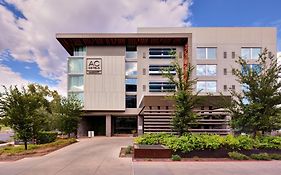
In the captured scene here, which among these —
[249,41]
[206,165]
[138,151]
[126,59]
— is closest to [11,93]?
[138,151]

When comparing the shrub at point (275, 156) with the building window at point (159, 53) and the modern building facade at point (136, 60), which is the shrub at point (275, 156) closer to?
the modern building facade at point (136, 60)

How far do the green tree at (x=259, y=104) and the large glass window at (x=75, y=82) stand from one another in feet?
86.2

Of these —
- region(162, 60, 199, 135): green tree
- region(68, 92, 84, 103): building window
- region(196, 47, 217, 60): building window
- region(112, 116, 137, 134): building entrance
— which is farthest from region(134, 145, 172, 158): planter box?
region(196, 47, 217, 60): building window

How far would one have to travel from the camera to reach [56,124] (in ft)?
104

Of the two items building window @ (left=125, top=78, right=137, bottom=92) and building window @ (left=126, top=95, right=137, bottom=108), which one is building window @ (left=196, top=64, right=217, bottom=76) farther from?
building window @ (left=126, top=95, right=137, bottom=108)

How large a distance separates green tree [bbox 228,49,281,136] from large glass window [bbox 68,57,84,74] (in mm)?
26709

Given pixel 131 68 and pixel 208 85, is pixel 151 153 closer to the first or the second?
pixel 208 85

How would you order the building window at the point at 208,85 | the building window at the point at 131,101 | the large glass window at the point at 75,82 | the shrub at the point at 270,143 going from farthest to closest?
the building window at the point at 131,101 → the building window at the point at 208,85 → the large glass window at the point at 75,82 → the shrub at the point at 270,143

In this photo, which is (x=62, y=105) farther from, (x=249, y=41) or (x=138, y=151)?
(x=249, y=41)

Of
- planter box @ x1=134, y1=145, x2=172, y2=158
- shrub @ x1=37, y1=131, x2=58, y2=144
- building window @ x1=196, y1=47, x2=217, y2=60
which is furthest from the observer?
building window @ x1=196, y1=47, x2=217, y2=60

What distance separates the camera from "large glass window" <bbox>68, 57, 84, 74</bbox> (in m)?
39.1

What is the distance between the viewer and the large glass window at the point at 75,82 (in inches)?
A: 1533

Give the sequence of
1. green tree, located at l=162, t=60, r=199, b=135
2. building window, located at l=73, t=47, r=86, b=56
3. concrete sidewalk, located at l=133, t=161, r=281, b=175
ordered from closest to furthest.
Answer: concrete sidewalk, located at l=133, t=161, r=281, b=175
green tree, located at l=162, t=60, r=199, b=135
building window, located at l=73, t=47, r=86, b=56

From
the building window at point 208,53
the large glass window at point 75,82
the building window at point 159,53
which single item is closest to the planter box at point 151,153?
the large glass window at point 75,82
